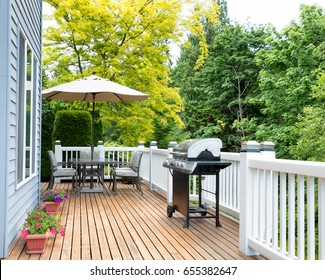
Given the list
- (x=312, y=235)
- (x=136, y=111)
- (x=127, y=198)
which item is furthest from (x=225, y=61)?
(x=312, y=235)

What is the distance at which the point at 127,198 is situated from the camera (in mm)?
7535

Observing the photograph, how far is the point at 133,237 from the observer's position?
4445 mm

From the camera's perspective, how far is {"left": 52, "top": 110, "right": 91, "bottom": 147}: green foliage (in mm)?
11000

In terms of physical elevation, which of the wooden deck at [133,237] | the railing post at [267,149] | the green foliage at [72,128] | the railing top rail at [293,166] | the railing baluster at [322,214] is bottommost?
the wooden deck at [133,237]

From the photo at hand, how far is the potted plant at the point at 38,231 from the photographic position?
3.77 m

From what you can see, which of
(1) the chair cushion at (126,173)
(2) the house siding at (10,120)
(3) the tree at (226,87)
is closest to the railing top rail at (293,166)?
(2) the house siding at (10,120)

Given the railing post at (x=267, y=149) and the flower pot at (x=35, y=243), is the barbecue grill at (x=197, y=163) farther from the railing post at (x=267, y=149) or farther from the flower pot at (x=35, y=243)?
the flower pot at (x=35, y=243)

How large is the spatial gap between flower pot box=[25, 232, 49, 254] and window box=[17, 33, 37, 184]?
111cm

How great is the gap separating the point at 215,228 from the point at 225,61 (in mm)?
19282

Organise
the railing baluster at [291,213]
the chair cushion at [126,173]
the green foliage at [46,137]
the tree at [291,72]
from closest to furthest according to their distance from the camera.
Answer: the railing baluster at [291,213], the chair cushion at [126,173], the green foliage at [46,137], the tree at [291,72]

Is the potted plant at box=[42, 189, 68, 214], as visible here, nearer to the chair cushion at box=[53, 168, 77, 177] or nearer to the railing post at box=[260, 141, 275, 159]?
the chair cushion at box=[53, 168, 77, 177]

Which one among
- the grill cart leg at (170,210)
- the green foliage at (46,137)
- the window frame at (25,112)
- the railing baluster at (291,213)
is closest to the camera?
the railing baluster at (291,213)

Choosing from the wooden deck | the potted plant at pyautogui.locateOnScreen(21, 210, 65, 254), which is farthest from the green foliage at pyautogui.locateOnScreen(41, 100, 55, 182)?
the potted plant at pyautogui.locateOnScreen(21, 210, 65, 254)

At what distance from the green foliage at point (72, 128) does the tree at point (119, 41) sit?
5.19 ft
